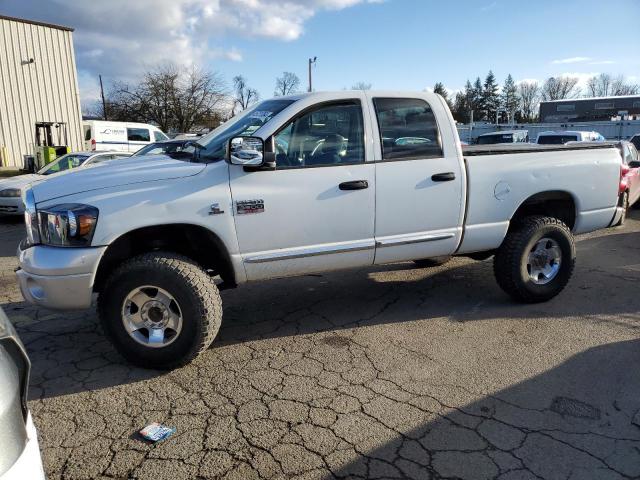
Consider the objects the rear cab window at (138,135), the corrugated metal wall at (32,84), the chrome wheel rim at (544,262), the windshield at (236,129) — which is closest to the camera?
the windshield at (236,129)

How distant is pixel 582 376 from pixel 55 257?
3.68 m

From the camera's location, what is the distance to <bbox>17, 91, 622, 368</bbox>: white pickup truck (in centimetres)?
333

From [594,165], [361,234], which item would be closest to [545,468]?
[361,234]

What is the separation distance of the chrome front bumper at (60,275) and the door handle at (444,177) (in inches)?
103

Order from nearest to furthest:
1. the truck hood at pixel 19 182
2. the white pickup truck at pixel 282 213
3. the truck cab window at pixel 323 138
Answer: the white pickup truck at pixel 282 213 → the truck cab window at pixel 323 138 → the truck hood at pixel 19 182

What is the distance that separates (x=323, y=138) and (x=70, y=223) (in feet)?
6.30

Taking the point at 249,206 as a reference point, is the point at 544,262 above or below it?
below

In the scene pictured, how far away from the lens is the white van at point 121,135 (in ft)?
71.8

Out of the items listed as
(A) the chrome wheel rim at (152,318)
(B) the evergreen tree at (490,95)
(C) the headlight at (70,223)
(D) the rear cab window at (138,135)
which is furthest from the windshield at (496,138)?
(B) the evergreen tree at (490,95)

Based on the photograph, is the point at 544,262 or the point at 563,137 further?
the point at 563,137

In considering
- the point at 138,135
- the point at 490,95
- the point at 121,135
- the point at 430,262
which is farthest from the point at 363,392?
the point at 490,95

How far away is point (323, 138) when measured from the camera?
3902 mm

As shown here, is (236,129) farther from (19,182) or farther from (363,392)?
(19,182)

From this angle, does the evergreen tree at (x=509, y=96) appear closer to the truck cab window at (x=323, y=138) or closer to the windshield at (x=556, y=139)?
the windshield at (x=556, y=139)
